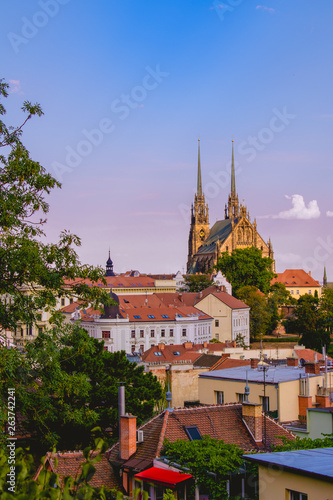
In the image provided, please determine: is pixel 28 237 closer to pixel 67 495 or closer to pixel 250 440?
pixel 250 440

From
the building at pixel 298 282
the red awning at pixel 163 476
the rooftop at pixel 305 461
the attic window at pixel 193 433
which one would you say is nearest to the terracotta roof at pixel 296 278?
the building at pixel 298 282

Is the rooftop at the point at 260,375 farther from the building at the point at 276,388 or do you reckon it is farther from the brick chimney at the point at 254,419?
the brick chimney at the point at 254,419

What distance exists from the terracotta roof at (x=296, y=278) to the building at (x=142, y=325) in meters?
60.8

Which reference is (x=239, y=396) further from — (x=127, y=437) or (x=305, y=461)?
(x=305, y=461)

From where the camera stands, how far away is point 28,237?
53.4ft

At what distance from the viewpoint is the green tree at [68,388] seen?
15.7m

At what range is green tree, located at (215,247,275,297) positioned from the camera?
10012 centimetres

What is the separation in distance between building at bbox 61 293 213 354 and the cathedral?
167 ft

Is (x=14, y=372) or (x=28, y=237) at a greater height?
(x=28, y=237)

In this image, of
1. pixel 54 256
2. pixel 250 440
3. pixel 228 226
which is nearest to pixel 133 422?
pixel 250 440

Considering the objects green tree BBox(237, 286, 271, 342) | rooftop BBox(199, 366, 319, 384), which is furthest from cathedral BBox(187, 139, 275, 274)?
rooftop BBox(199, 366, 319, 384)

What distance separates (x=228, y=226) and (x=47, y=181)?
11653cm

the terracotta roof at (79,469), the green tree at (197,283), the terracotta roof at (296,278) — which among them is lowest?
the terracotta roof at (79,469)

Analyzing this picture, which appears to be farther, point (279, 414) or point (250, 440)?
point (279, 414)
